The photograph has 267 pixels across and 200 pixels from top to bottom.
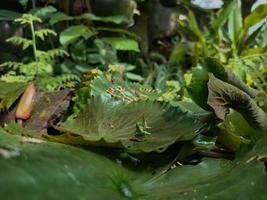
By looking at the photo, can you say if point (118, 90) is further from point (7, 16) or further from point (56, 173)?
point (7, 16)

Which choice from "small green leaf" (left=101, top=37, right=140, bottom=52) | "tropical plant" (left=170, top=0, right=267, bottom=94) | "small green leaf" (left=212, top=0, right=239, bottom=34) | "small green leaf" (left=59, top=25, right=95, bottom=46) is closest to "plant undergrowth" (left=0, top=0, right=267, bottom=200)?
"small green leaf" (left=59, top=25, right=95, bottom=46)

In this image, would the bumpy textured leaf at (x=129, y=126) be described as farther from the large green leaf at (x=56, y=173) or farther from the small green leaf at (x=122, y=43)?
the small green leaf at (x=122, y=43)

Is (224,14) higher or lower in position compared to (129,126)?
lower

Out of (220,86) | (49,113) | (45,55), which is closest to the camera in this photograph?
(220,86)

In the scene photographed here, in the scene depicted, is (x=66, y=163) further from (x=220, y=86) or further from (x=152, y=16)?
(x=152, y=16)

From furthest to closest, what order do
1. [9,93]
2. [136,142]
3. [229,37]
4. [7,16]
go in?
[229,37]
[7,16]
[9,93]
[136,142]

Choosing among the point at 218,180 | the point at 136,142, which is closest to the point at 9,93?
the point at 136,142

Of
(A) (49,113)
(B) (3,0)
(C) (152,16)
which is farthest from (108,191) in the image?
(C) (152,16)
